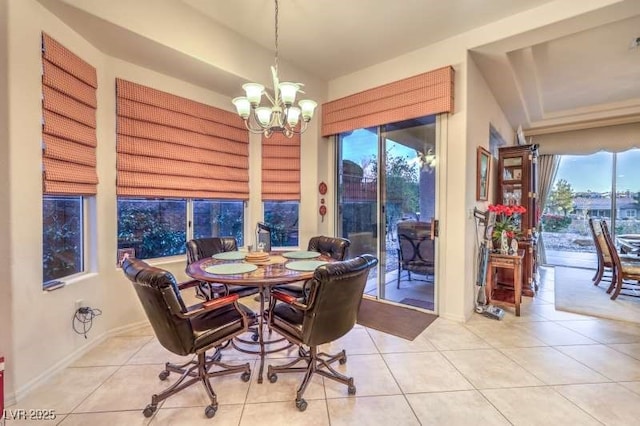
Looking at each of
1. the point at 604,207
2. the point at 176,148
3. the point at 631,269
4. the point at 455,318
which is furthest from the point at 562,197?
the point at 176,148

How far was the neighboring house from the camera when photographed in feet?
17.0

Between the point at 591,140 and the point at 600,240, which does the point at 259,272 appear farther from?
the point at 591,140

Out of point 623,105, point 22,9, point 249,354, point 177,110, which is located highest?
point 623,105

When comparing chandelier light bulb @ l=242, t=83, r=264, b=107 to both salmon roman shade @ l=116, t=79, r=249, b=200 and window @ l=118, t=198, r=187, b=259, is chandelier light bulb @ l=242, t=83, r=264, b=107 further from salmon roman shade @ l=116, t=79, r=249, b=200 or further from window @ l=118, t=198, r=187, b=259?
window @ l=118, t=198, r=187, b=259

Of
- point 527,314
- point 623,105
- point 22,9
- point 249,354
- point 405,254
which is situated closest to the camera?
point 22,9

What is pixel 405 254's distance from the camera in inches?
147

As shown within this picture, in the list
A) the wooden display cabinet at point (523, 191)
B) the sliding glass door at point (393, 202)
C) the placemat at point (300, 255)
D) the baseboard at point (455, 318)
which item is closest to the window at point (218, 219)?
the placemat at point (300, 255)

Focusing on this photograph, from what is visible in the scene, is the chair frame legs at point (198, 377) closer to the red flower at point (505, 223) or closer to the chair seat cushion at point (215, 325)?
the chair seat cushion at point (215, 325)

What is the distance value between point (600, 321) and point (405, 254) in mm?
2135

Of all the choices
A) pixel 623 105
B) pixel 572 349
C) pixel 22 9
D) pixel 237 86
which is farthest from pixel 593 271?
pixel 22 9

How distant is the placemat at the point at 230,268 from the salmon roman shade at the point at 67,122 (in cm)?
132

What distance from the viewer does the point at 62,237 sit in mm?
2320

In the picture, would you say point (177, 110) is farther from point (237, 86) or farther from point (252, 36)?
point (252, 36)

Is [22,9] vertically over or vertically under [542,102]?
under
